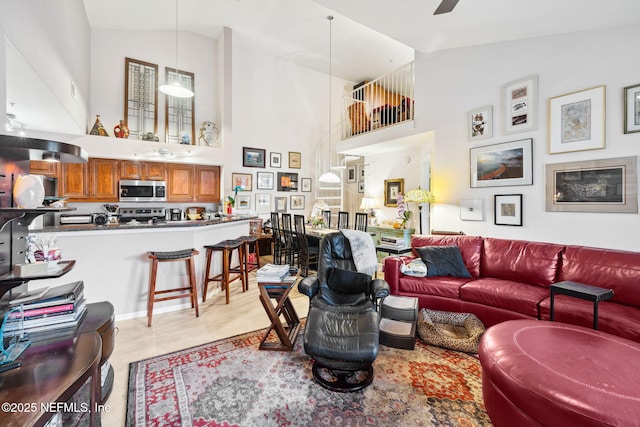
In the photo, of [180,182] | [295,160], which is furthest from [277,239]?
[295,160]

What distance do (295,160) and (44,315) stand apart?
6.34 metres

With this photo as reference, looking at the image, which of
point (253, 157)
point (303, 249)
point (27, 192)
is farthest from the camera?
point (253, 157)

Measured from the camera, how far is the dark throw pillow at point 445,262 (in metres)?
3.37

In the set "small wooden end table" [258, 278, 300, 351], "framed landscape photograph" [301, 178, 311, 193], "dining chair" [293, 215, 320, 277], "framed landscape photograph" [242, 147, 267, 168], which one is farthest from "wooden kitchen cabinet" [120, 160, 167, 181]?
"small wooden end table" [258, 278, 300, 351]

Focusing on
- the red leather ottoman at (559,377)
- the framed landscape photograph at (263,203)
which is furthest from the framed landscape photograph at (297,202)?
the red leather ottoman at (559,377)

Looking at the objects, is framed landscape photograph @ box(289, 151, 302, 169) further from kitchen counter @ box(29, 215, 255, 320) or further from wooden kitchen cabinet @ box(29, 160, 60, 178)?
wooden kitchen cabinet @ box(29, 160, 60, 178)

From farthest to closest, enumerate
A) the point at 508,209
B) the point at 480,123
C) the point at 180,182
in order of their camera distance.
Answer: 1. the point at 180,182
2. the point at 480,123
3. the point at 508,209

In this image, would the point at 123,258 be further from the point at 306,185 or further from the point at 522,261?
the point at 306,185

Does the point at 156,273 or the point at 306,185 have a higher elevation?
the point at 306,185

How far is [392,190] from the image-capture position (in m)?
6.57

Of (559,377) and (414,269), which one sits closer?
(559,377)

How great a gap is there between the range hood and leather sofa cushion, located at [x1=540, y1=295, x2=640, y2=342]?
356 centimetres

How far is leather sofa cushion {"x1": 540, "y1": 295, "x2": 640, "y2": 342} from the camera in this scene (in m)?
2.11

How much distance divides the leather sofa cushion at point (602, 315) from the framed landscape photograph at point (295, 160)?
19.2 ft
